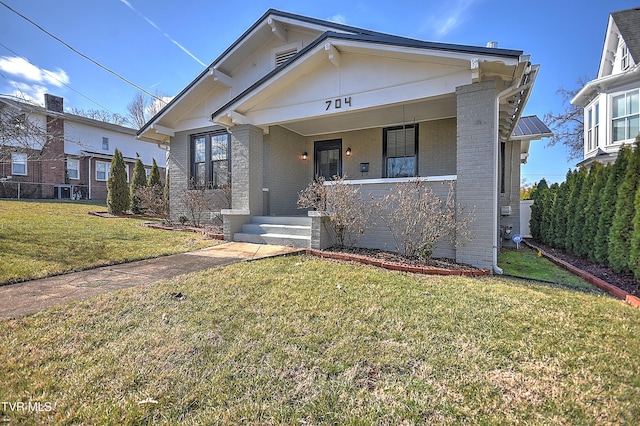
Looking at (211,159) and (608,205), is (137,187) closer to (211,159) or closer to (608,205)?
(211,159)

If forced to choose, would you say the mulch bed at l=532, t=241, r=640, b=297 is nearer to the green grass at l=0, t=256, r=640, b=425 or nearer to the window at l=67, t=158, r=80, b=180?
the green grass at l=0, t=256, r=640, b=425

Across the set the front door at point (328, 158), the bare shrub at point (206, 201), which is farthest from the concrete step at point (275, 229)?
the front door at point (328, 158)

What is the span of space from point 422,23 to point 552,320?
12.6 meters

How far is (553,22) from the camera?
12.2 meters

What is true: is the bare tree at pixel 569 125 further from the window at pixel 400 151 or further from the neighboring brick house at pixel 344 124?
the window at pixel 400 151

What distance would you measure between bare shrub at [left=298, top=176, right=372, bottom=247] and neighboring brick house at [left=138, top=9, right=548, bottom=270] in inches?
15.4


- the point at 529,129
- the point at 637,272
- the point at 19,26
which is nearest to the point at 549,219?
the point at 529,129

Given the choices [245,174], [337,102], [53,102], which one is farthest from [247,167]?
[53,102]

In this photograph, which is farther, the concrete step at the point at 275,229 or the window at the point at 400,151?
the window at the point at 400,151

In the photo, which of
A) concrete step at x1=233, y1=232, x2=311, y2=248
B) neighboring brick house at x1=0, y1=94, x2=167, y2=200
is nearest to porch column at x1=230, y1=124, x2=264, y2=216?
concrete step at x1=233, y1=232, x2=311, y2=248

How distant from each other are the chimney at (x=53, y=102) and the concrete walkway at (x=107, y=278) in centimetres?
2290

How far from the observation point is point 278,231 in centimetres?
801

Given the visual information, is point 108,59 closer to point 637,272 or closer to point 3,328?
point 3,328

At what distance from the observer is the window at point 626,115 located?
11445 millimetres
